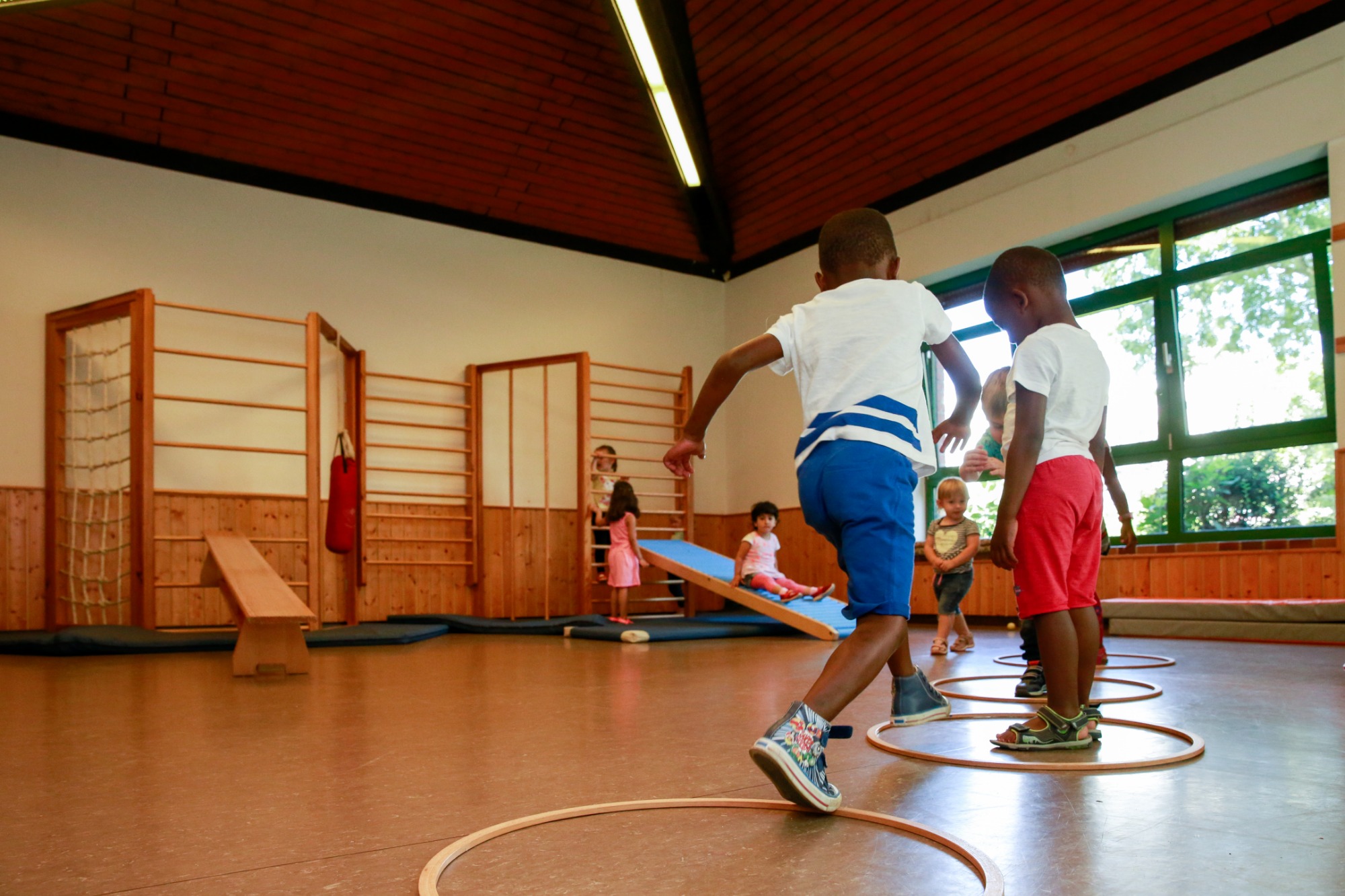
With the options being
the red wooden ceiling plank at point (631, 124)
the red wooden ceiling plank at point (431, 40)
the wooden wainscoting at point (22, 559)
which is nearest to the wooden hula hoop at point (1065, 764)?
the red wooden ceiling plank at point (431, 40)

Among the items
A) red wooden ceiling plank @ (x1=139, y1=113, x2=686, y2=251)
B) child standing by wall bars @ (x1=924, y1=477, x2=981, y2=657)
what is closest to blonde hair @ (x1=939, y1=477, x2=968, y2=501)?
child standing by wall bars @ (x1=924, y1=477, x2=981, y2=657)

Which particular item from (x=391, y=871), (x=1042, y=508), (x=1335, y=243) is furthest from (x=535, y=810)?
(x=1335, y=243)

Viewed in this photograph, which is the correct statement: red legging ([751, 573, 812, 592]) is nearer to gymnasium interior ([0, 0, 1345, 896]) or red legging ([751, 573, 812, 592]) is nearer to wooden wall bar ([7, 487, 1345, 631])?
gymnasium interior ([0, 0, 1345, 896])

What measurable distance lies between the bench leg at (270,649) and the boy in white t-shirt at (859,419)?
2995 millimetres

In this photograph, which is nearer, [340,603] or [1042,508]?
[1042,508]

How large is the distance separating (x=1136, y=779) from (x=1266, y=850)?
50 cm

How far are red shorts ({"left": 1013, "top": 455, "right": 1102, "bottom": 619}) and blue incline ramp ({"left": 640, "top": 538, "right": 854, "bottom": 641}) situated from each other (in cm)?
357

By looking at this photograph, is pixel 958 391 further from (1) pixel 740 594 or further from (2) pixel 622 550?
(2) pixel 622 550

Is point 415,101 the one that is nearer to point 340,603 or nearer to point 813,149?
point 813,149

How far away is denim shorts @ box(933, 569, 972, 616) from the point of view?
16.9 ft

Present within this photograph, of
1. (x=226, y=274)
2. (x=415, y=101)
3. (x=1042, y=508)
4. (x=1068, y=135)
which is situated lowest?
(x=1042, y=508)

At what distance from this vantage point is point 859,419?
1950 mm

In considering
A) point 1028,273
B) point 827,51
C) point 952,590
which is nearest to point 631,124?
point 827,51

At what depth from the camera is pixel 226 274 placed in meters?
7.88
